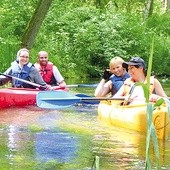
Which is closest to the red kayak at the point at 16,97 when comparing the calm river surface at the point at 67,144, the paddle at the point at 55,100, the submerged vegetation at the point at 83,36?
the calm river surface at the point at 67,144

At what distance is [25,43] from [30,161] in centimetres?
942

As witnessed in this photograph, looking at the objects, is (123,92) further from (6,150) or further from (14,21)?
(14,21)

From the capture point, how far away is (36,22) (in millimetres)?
13914

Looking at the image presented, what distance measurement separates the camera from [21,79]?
401 inches

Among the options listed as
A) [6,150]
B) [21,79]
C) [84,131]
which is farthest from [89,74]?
[6,150]

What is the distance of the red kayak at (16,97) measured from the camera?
32.3 feet

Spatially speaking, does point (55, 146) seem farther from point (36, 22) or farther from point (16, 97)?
point (36, 22)

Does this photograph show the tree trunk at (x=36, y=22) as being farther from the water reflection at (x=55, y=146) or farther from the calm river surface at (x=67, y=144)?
the water reflection at (x=55, y=146)

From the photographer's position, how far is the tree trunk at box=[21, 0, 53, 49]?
13.7 meters

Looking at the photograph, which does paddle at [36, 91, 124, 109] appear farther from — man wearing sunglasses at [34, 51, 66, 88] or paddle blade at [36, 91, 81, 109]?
man wearing sunglasses at [34, 51, 66, 88]

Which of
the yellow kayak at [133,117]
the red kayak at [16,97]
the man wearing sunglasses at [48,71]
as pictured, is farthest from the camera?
the man wearing sunglasses at [48,71]

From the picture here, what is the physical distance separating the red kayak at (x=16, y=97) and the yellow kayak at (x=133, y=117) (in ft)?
6.86

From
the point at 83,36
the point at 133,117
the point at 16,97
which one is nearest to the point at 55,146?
the point at 133,117

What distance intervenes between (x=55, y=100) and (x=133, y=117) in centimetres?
218
